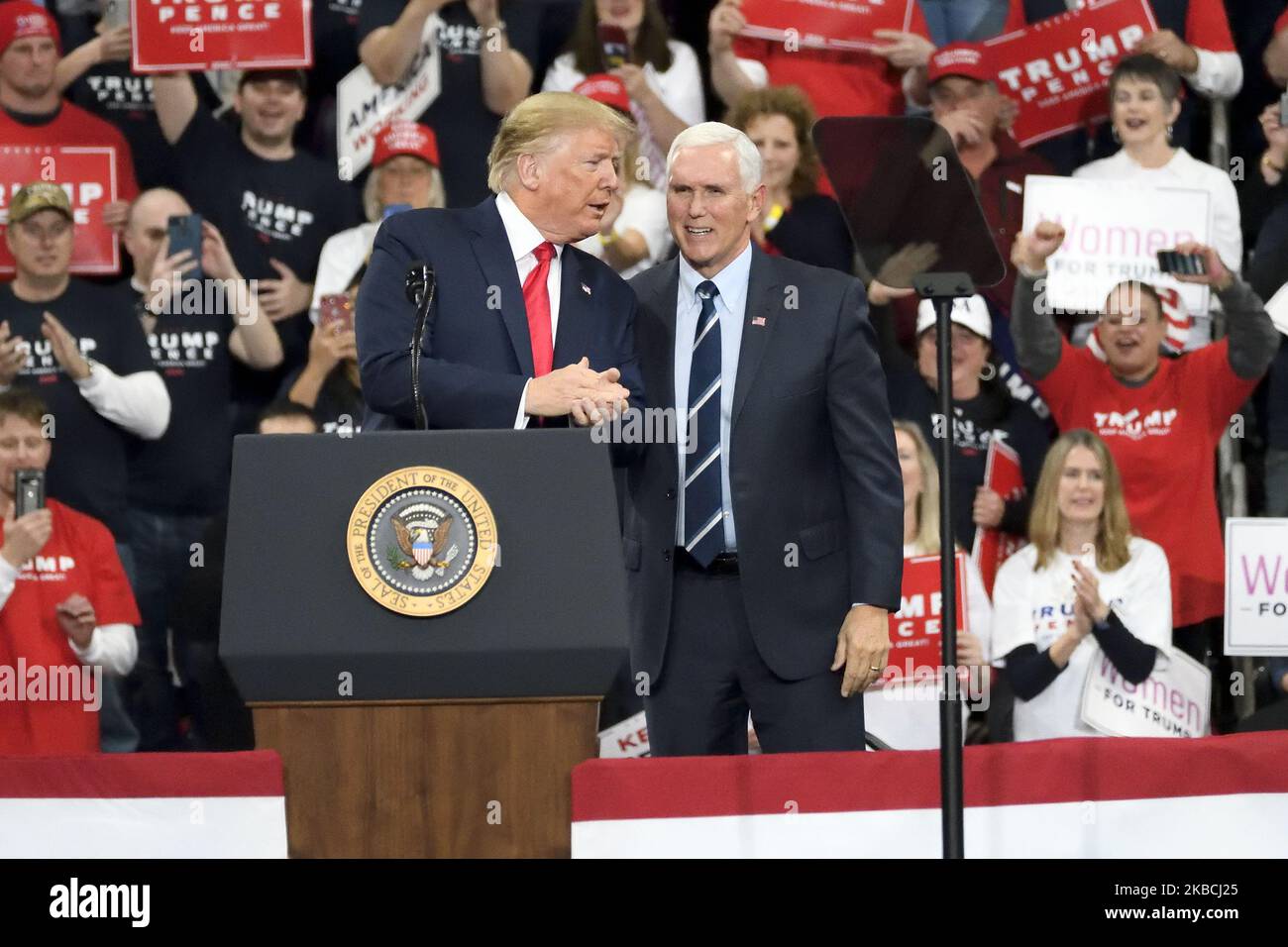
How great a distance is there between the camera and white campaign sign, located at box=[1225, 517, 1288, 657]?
5.07 m

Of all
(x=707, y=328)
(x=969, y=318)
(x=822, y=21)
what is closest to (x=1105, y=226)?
(x=969, y=318)

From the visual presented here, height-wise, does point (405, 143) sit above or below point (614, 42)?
below

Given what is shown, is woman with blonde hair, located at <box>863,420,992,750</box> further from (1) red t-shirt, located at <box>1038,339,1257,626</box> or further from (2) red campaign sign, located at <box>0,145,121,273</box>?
Answer: (2) red campaign sign, located at <box>0,145,121,273</box>

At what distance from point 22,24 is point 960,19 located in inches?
115

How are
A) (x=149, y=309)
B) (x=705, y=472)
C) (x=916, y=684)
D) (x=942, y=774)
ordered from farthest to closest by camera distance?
(x=149, y=309), (x=916, y=684), (x=705, y=472), (x=942, y=774)

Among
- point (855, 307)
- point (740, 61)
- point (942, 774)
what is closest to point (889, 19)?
point (740, 61)

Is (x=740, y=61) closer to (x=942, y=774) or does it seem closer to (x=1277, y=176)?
(x=1277, y=176)

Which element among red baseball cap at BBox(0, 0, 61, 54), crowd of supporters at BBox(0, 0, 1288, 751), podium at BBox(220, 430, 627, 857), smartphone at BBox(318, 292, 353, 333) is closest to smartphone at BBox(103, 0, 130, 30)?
crowd of supporters at BBox(0, 0, 1288, 751)

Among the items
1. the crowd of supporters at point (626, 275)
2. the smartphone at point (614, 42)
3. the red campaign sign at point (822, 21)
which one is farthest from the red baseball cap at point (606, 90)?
the red campaign sign at point (822, 21)

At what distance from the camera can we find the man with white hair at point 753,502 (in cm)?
306

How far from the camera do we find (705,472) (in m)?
3.12

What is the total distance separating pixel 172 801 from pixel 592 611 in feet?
2.73

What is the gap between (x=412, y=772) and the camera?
2322mm

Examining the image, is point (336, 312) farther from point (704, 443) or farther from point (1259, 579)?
point (1259, 579)
